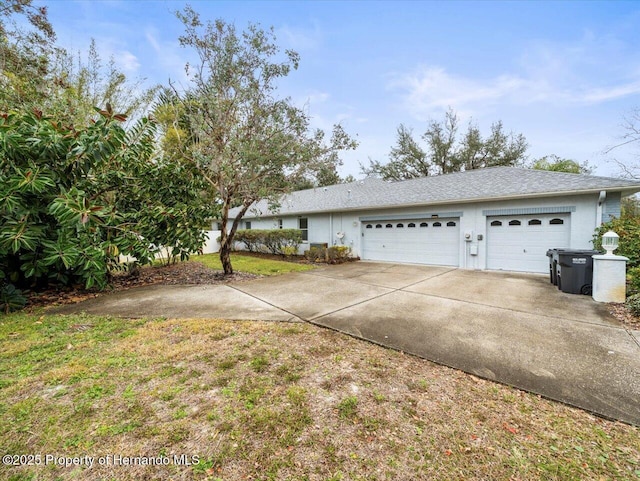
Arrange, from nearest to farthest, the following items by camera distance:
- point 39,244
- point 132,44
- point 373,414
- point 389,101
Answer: point 373,414 → point 39,244 → point 132,44 → point 389,101

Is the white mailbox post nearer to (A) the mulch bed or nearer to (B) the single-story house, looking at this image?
(B) the single-story house

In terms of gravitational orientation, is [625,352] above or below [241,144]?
below

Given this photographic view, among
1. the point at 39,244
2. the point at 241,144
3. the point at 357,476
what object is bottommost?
the point at 357,476

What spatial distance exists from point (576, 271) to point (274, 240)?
1214 cm

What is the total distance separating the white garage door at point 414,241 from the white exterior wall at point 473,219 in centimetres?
30

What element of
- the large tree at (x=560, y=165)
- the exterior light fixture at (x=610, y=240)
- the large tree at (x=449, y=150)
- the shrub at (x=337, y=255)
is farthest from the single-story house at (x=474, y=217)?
the large tree at (x=560, y=165)

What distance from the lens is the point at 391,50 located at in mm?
10188

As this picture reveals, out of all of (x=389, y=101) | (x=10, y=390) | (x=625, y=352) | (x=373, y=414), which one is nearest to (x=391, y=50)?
(x=389, y=101)

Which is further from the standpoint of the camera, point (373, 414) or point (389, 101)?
point (389, 101)

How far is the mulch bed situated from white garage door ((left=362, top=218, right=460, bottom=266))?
5913 millimetres

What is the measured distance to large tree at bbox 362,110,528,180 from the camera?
2203 centimetres

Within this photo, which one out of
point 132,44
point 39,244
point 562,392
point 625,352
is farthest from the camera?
point 132,44

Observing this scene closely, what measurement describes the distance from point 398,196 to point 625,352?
912 cm

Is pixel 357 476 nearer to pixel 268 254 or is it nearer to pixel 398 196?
Result: pixel 398 196
